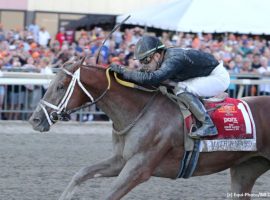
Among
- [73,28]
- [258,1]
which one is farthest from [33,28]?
[258,1]

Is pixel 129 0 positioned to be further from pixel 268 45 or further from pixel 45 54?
pixel 45 54

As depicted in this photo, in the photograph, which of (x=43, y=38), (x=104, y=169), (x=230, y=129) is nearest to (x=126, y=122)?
(x=104, y=169)

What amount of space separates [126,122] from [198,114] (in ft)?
2.23

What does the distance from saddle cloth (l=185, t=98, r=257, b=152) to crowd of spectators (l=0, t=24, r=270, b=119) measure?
597cm

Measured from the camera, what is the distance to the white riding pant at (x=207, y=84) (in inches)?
283

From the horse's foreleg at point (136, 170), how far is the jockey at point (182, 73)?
1.26 feet

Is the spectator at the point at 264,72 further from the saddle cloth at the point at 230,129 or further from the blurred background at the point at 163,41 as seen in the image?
the saddle cloth at the point at 230,129

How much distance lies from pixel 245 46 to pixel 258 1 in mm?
1452

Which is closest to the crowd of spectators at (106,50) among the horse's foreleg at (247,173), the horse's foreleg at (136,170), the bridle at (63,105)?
the horse's foreleg at (247,173)

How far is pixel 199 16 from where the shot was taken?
1736 cm

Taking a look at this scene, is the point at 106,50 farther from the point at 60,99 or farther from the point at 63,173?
the point at 60,99

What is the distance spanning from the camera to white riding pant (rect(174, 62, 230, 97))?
7.18 m

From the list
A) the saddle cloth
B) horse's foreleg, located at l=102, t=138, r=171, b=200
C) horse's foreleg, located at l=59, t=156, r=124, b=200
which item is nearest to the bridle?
horse's foreleg, located at l=59, t=156, r=124, b=200

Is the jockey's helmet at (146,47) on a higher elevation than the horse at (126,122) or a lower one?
higher
